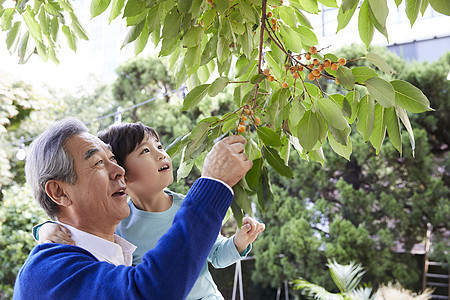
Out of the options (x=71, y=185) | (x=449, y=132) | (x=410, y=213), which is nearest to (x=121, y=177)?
(x=71, y=185)

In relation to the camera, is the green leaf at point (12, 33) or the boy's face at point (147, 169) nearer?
the boy's face at point (147, 169)

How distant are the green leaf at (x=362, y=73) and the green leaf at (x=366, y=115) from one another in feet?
0.12

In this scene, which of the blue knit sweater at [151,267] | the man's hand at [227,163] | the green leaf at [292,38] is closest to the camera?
the blue knit sweater at [151,267]

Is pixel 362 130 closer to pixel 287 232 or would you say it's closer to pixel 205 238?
pixel 205 238

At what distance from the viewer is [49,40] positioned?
143 centimetres

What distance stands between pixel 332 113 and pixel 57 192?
54 cm

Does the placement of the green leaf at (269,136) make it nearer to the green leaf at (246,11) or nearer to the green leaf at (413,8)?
the green leaf at (246,11)

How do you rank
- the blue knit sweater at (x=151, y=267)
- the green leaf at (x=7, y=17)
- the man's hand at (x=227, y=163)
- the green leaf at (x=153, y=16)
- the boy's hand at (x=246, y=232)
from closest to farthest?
the blue knit sweater at (x=151, y=267) < the man's hand at (x=227, y=163) < the green leaf at (x=153, y=16) < the boy's hand at (x=246, y=232) < the green leaf at (x=7, y=17)

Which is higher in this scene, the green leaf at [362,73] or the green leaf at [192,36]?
the green leaf at [192,36]

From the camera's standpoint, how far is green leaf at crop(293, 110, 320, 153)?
2.77 ft

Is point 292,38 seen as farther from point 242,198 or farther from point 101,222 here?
point 101,222

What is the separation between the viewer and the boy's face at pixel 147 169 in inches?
48.6

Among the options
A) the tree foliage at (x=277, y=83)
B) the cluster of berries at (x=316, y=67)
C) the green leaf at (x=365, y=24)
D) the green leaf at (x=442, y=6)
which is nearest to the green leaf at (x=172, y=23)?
the tree foliage at (x=277, y=83)

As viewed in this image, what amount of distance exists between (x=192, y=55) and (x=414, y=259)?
4996 millimetres
